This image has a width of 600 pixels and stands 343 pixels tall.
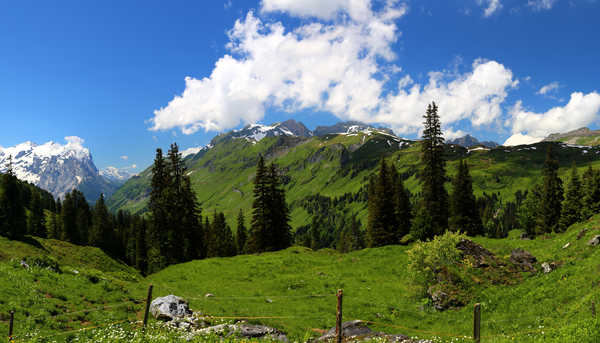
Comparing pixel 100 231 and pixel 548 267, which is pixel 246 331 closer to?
pixel 548 267

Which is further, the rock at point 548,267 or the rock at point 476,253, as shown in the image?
the rock at point 476,253

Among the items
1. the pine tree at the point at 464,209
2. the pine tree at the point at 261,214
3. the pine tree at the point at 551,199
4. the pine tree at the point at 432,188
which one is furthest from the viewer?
the pine tree at the point at 551,199

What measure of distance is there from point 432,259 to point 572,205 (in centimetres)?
5614

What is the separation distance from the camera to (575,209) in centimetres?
6178

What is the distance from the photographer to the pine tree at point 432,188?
4909 centimetres

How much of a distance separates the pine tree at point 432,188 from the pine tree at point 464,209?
27.1ft

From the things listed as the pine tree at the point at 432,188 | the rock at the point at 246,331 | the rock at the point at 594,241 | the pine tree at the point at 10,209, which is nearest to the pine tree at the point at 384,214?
the pine tree at the point at 432,188

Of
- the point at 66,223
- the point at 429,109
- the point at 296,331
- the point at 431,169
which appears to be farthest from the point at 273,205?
the point at 66,223

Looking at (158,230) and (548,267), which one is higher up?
(158,230)

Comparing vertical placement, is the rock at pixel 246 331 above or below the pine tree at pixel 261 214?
below

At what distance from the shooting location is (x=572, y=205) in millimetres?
62031

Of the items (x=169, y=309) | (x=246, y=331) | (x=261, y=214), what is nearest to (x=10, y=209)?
(x=261, y=214)

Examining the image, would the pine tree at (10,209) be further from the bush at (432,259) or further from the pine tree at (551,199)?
the pine tree at (551,199)

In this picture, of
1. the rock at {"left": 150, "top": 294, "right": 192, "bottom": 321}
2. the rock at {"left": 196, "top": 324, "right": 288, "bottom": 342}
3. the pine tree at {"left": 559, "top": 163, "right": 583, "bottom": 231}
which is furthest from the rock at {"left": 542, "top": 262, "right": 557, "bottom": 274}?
the pine tree at {"left": 559, "top": 163, "right": 583, "bottom": 231}
